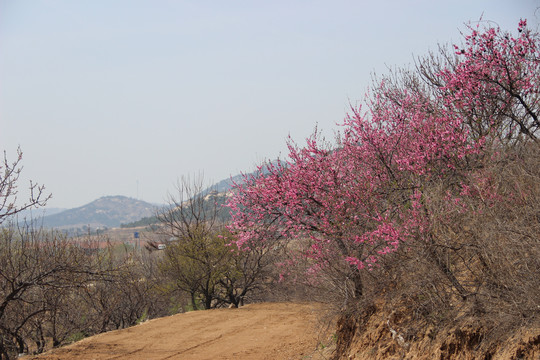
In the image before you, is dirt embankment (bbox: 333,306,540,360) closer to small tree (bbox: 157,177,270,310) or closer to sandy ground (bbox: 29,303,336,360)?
sandy ground (bbox: 29,303,336,360)

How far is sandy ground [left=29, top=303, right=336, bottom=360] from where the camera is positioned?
470 inches

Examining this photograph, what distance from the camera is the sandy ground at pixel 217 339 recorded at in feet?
39.1

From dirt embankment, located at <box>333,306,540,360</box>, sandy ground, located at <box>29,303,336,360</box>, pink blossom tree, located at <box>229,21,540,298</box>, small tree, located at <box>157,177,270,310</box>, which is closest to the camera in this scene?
dirt embankment, located at <box>333,306,540,360</box>

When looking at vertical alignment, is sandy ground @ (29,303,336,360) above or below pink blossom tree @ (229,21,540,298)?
below

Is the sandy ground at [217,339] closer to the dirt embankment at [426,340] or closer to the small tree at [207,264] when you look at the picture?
the dirt embankment at [426,340]

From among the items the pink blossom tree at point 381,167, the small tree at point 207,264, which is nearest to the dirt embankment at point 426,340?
the pink blossom tree at point 381,167

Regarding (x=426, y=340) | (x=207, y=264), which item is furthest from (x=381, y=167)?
(x=207, y=264)

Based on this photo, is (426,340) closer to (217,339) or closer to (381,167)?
(381,167)

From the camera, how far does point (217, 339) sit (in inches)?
546

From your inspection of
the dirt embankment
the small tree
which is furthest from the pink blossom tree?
the small tree

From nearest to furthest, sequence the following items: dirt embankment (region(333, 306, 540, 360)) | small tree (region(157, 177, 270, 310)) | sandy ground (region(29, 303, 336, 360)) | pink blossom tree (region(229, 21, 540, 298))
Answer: dirt embankment (region(333, 306, 540, 360)) < pink blossom tree (region(229, 21, 540, 298)) < sandy ground (region(29, 303, 336, 360)) < small tree (region(157, 177, 270, 310))

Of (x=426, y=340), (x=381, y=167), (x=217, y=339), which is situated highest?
(x=381, y=167)

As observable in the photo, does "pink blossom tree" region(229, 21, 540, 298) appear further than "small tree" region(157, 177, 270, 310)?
No

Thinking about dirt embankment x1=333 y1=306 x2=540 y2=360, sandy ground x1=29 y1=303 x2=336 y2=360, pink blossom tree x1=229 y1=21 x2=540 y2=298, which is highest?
pink blossom tree x1=229 y1=21 x2=540 y2=298
